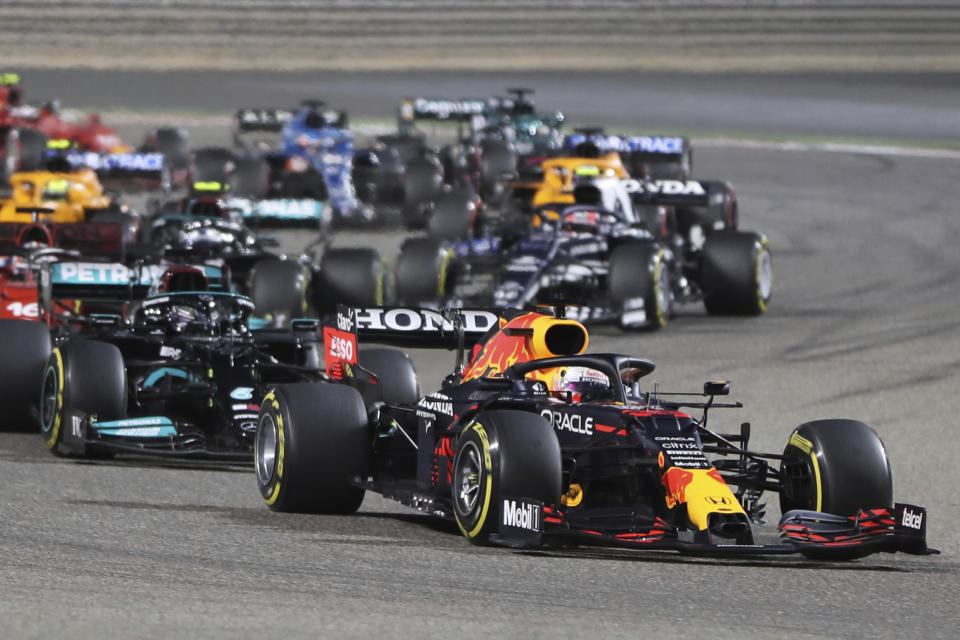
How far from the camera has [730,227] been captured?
2595cm

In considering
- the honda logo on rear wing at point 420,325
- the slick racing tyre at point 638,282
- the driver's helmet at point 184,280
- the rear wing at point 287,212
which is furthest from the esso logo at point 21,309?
the rear wing at point 287,212

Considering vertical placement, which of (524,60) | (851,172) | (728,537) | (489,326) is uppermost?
(524,60)

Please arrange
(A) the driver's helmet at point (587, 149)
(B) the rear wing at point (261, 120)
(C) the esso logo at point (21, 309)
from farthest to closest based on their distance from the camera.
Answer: (B) the rear wing at point (261, 120), (A) the driver's helmet at point (587, 149), (C) the esso logo at point (21, 309)

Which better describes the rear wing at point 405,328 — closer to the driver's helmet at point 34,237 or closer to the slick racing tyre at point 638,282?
the driver's helmet at point 34,237

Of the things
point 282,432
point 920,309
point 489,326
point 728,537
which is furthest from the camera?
point 920,309

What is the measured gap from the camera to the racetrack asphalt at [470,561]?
8430 millimetres

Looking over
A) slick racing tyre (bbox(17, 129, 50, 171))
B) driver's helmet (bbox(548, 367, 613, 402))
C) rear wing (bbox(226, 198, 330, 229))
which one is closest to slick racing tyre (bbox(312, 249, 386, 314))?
rear wing (bbox(226, 198, 330, 229))

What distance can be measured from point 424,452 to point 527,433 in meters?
1.44

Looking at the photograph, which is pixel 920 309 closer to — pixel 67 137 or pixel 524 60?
pixel 67 137

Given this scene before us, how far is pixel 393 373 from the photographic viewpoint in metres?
14.0

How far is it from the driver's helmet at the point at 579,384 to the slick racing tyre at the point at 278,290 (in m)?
9.78

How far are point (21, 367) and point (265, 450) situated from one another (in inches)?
146

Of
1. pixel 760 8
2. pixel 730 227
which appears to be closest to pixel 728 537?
pixel 730 227

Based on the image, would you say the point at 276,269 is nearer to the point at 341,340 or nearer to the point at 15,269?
the point at 15,269
